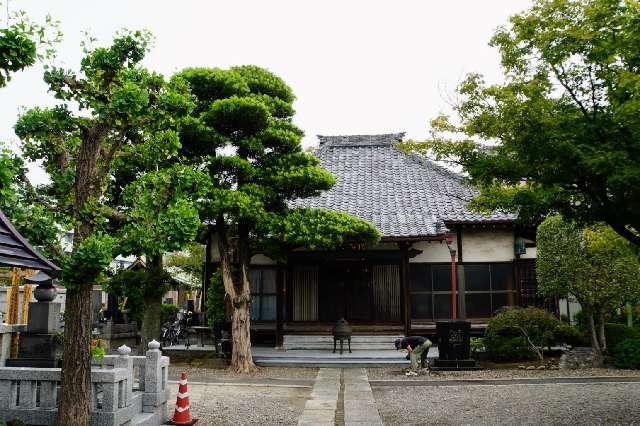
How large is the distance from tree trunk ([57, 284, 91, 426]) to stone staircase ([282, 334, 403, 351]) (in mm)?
11964

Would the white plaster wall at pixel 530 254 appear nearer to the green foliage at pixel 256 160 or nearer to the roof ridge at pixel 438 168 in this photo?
the roof ridge at pixel 438 168

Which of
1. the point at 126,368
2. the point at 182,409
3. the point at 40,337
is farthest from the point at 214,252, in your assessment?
the point at 126,368

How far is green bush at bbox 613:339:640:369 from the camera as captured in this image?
13891mm

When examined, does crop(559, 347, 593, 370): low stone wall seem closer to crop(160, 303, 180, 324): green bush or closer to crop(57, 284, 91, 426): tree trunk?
crop(57, 284, 91, 426): tree trunk

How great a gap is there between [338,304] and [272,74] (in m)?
8.59

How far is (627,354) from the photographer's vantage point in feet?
46.2

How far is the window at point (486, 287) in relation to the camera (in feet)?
63.5

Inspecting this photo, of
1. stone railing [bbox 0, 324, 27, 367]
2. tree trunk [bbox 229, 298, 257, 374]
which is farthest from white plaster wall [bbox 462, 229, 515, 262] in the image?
stone railing [bbox 0, 324, 27, 367]

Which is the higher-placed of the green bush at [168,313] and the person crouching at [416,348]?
the green bush at [168,313]

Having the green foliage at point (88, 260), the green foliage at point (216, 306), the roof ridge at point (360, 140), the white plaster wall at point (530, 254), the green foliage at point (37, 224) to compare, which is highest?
the roof ridge at point (360, 140)

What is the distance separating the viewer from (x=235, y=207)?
13.5m

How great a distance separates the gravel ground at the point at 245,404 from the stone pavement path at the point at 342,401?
25cm

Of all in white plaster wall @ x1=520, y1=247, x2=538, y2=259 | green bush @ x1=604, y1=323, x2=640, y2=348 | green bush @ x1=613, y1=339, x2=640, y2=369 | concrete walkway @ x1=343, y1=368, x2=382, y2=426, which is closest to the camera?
concrete walkway @ x1=343, y1=368, x2=382, y2=426

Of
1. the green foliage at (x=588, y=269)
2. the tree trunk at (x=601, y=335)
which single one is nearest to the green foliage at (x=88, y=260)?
the green foliage at (x=588, y=269)
